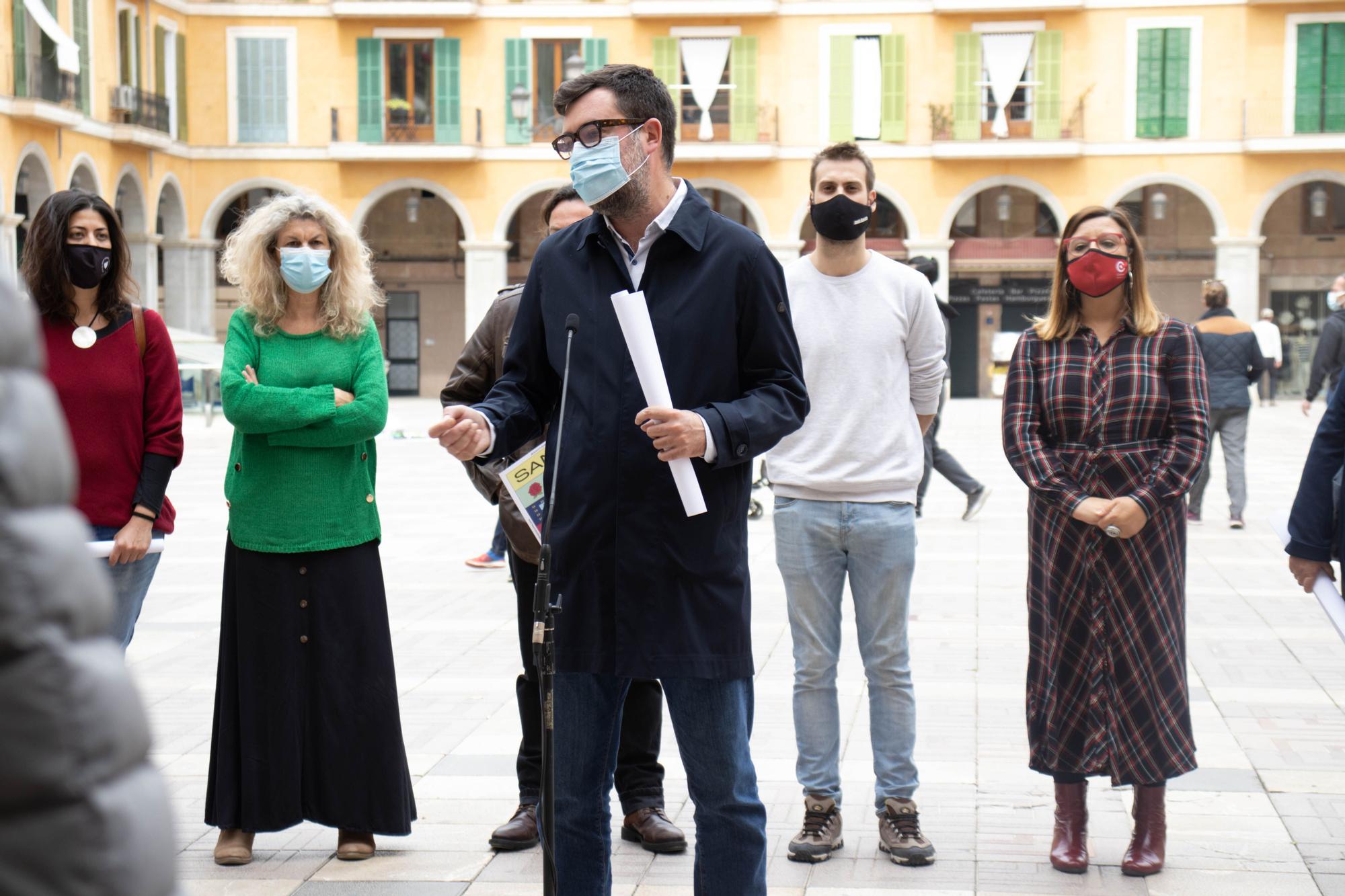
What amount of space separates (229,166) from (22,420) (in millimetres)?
37482

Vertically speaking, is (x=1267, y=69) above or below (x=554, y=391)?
above

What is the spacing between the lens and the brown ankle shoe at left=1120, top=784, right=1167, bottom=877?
14.6 ft

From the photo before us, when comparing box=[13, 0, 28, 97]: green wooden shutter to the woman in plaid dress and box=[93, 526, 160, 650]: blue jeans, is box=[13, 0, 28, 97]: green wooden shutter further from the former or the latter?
the woman in plaid dress

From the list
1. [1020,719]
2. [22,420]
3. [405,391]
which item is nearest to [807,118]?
[405,391]

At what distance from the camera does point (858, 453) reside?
186 inches

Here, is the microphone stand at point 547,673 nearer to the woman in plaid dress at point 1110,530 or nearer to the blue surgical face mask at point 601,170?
the blue surgical face mask at point 601,170

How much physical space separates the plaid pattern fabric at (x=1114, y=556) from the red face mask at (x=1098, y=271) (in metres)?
0.15

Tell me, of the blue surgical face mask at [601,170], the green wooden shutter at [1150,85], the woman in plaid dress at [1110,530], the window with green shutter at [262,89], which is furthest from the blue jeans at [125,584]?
the green wooden shutter at [1150,85]

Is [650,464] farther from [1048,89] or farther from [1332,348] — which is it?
[1048,89]

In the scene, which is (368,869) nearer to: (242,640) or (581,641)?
(242,640)

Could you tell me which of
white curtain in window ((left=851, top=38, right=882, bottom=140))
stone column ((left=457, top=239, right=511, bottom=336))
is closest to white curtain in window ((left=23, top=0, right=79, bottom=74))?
stone column ((left=457, top=239, right=511, bottom=336))

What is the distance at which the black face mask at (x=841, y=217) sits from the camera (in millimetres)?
4730

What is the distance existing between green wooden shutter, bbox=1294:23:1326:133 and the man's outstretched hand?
35222mm

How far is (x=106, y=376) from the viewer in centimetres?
458
